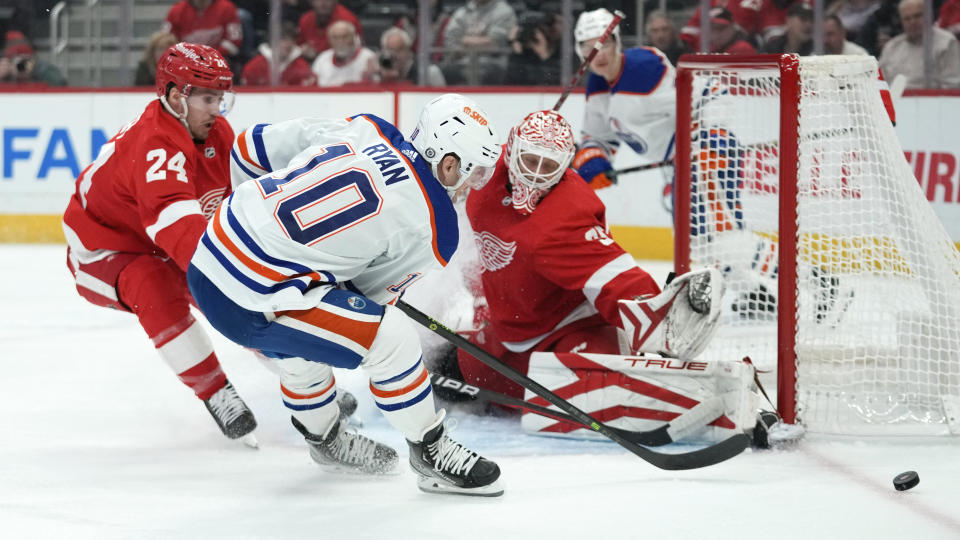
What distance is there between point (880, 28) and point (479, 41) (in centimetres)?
198

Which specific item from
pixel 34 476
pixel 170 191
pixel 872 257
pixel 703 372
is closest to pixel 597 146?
pixel 872 257

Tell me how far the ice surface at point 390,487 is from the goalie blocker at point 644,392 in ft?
0.30

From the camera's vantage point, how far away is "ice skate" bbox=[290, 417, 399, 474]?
2.38m

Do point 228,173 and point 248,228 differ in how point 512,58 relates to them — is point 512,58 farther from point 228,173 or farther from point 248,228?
point 248,228

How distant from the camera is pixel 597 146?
4691 mm

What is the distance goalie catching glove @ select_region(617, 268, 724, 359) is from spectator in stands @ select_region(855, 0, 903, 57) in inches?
129

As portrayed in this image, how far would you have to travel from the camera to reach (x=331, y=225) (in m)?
2.05

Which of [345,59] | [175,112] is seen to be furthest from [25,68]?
[175,112]

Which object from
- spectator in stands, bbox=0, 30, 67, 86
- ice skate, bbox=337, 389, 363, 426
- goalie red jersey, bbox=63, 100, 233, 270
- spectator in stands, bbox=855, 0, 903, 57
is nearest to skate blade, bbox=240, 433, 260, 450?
ice skate, bbox=337, 389, 363, 426

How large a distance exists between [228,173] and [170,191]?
0.39 m

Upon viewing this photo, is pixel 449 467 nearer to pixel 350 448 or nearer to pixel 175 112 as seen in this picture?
pixel 350 448

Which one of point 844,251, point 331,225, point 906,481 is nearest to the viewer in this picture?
point 331,225

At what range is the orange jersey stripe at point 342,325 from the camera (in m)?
2.08

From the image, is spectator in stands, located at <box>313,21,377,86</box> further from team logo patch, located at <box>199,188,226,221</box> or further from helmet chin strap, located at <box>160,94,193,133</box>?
helmet chin strap, located at <box>160,94,193,133</box>
